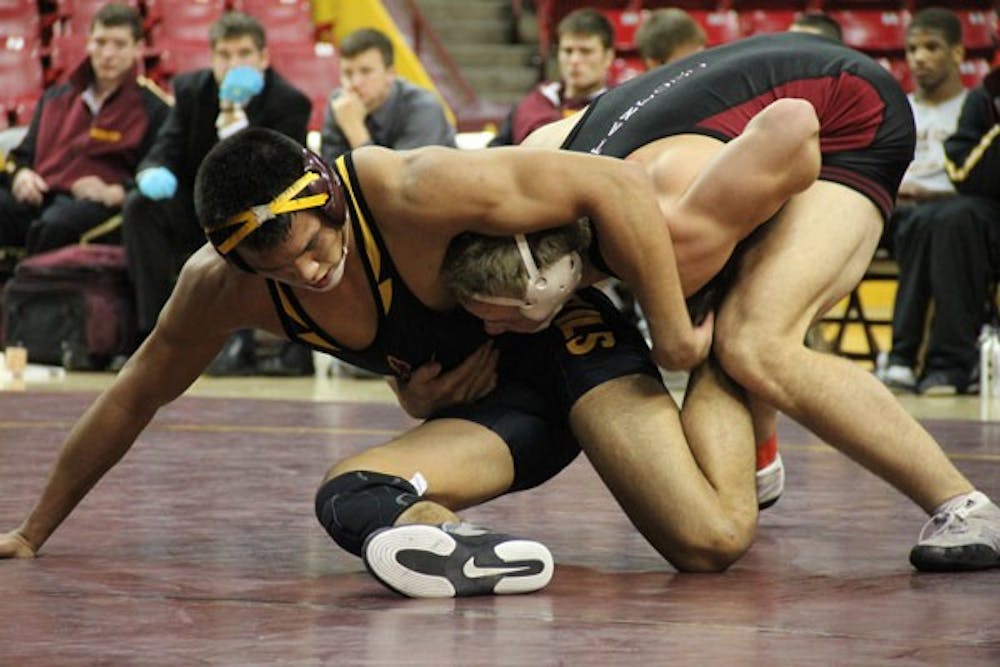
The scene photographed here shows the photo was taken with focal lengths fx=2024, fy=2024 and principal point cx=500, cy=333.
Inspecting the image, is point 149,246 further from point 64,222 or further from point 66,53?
point 66,53

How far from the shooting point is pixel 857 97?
136 inches

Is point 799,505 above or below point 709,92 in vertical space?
below

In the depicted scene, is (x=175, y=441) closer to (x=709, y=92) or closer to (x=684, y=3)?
(x=709, y=92)

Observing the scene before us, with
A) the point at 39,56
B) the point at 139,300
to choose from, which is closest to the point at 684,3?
the point at 39,56

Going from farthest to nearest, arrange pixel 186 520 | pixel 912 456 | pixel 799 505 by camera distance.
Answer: pixel 799 505 < pixel 186 520 < pixel 912 456

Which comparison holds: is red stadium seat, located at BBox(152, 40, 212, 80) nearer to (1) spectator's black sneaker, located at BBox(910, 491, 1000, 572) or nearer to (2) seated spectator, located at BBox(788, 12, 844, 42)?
(2) seated spectator, located at BBox(788, 12, 844, 42)

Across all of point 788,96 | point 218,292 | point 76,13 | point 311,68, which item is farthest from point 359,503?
point 76,13

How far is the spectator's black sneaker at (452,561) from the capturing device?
2.79 m

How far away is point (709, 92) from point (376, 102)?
4.18 metres

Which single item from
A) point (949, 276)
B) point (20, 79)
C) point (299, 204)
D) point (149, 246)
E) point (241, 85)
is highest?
point (299, 204)

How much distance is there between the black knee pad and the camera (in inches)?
117

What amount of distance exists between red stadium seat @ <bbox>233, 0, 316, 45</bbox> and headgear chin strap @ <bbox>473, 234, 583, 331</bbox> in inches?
295

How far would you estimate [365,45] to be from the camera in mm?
7453

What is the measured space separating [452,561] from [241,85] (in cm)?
493
